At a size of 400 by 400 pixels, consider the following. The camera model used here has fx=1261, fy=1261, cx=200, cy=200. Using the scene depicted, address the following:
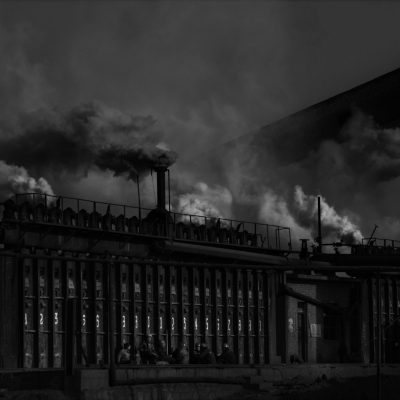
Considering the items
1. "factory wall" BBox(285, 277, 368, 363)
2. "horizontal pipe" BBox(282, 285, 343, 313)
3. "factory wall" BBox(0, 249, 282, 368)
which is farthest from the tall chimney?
"factory wall" BBox(285, 277, 368, 363)

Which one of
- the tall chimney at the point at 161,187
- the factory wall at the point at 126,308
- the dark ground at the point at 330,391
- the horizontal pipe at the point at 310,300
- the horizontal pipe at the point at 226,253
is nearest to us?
the dark ground at the point at 330,391

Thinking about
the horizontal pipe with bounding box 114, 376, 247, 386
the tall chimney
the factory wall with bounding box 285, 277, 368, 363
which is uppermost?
the tall chimney

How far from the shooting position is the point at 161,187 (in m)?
49.1

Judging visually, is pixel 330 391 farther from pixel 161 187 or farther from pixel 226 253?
pixel 161 187

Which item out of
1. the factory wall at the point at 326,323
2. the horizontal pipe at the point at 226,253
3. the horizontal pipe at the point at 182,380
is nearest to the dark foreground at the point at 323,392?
the horizontal pipe at the point at 182,380

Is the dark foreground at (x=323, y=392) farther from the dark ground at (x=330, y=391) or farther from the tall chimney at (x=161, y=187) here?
the tall chimney at (x=161, y=187)

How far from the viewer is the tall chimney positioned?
4784 cm

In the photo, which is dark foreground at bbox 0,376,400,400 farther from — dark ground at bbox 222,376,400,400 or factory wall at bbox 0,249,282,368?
factory wall at bbox 0,249,282,368

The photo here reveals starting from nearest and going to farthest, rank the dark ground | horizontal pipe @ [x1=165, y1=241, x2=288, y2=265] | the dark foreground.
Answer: the dark foreground < the dark ground < horizontal pipe @ [x1=165, y1=241, x2=288, y2=265]

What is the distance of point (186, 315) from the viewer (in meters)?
43.9

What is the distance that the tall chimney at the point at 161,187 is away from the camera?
47844mm

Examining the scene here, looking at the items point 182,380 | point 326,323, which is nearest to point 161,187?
point 326,323

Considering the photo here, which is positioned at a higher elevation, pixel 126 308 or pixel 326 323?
pixel 126 308

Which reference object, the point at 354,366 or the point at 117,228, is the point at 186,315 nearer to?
the point at 117,228
